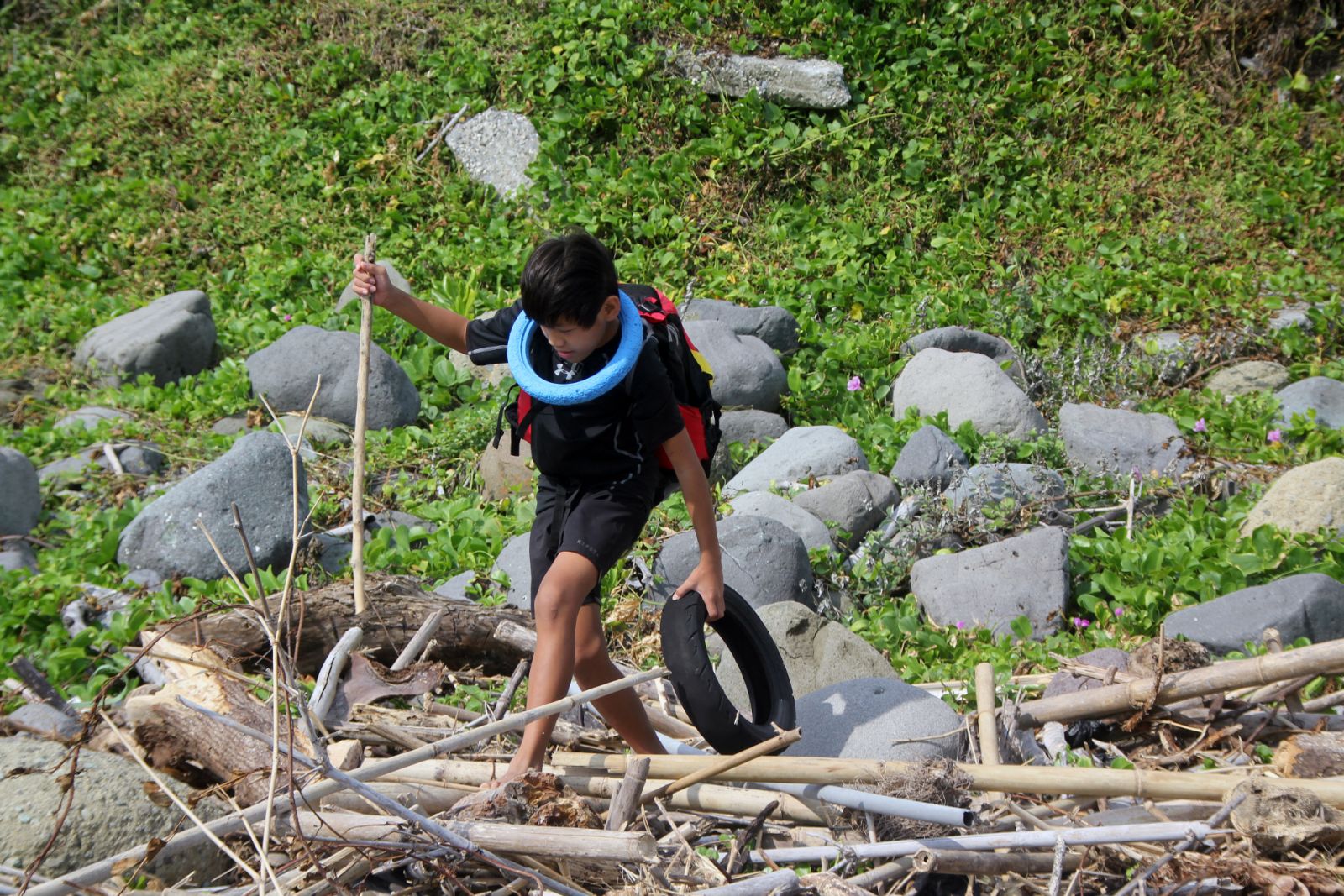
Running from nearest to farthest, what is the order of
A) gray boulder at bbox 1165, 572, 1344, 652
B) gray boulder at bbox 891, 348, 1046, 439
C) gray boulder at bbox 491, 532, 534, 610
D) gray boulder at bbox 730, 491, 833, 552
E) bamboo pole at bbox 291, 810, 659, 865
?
1. bamboo pole at bbox 291, 810, 659, 865
2. gray boulder at bbox 1165, 572, 1344, 652
3. gray boulder at bbox 491, 532, 534, 610
4. gray boulder at bbox 730, 491, 833, 552
5. gray boulder at bbox 891, 348, 1046, 439

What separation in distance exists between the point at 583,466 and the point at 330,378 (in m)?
3.75

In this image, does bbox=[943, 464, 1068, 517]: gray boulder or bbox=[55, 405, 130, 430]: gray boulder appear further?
bbox=[55, 405, 130, 430]: gray boulder

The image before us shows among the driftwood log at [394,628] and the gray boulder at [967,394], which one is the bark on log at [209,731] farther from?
the gray boulder at [967,394]

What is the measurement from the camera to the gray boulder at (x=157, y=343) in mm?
6848

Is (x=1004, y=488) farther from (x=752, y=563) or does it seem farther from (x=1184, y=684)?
(x=1184, y=684)

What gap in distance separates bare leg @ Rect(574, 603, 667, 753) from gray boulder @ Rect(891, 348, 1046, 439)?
3.26 m

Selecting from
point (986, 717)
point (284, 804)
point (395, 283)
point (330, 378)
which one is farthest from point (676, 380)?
point (395, 283)

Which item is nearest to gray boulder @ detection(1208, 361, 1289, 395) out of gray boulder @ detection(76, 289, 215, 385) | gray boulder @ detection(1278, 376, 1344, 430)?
gray boulder @ detection(1278, 376, 1344, 430)

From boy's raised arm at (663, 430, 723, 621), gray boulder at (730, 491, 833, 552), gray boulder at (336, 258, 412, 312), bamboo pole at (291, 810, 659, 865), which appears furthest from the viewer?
gray boulder at (336, 258, 412, 312)

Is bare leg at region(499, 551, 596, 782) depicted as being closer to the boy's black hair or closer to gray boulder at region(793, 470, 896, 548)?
the boy's black hair

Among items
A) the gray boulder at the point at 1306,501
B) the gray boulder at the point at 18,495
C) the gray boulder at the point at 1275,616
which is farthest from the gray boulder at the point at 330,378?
the gray boulder at the point at 1306,501

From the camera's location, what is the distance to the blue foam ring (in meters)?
3.02

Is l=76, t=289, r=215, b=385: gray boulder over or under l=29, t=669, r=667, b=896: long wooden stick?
under

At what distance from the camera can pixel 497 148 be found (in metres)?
8.41
